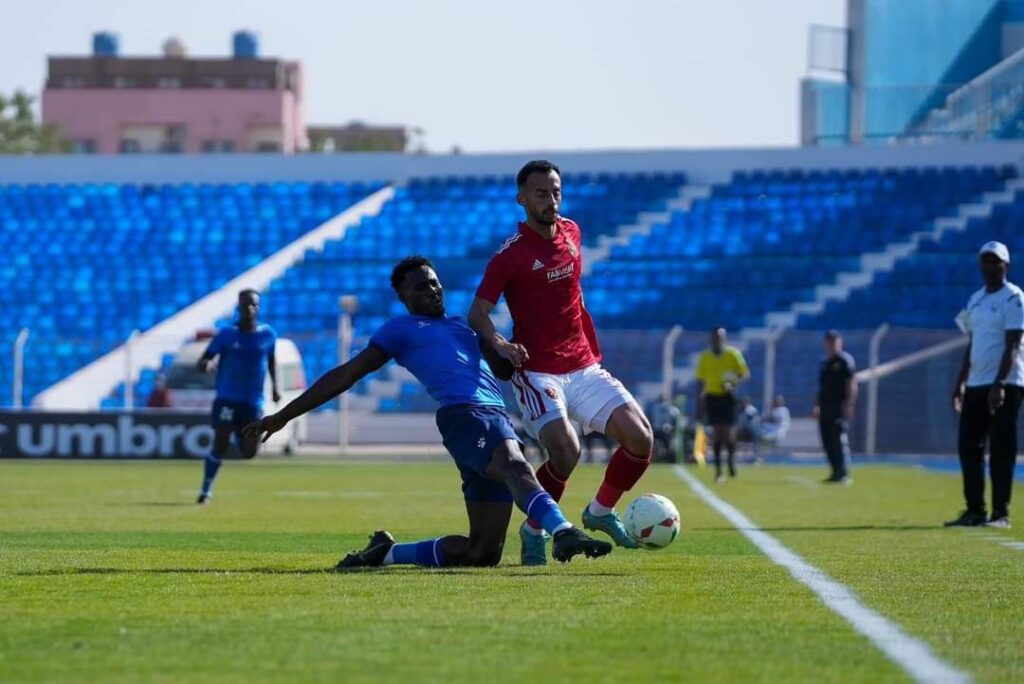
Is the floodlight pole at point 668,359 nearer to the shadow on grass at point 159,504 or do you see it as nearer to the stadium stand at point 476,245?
the stadium stand at point 476,245

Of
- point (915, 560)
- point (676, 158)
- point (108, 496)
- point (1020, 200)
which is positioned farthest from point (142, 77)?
point (915, 560)

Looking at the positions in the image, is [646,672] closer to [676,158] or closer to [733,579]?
[733,579]

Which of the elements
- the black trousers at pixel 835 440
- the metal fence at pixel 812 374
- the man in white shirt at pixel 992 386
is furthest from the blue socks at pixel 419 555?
the metal fence at pixel 812 374

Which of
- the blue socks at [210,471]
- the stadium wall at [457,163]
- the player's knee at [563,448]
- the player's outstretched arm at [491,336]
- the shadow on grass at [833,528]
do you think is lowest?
the blue socks at [210,471]

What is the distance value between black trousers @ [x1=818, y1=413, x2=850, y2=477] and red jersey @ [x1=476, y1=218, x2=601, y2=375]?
14.9 metres

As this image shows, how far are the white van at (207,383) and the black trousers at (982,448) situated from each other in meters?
20.0

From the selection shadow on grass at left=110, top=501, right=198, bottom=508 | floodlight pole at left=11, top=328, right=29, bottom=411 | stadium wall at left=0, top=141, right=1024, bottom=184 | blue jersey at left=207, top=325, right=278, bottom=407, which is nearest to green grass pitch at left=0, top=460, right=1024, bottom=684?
shadow on grass at left=110, top=501, right=198, bottom=508

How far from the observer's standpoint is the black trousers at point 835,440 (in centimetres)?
2494

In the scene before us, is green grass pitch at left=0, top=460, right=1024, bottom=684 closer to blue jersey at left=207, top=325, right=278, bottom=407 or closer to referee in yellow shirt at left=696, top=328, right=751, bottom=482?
blue jersey at left=207, top=325, right=278, bottom=407

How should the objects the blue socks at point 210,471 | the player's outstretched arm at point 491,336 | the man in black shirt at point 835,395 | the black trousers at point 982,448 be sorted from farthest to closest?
the man in black shirt at point 835,395
the blue socks at point 210,471
the black trousers at point 982,448
the player's outstretched arm at point 491,336

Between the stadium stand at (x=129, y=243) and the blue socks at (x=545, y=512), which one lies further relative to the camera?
the stadium stand at (x=129, y=243)

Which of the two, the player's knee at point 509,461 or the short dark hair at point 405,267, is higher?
the short dark hair at point 405,267

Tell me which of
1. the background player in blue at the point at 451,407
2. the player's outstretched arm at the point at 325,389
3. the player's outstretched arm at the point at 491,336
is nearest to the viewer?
the player's outstretched arm at the point at 325,389

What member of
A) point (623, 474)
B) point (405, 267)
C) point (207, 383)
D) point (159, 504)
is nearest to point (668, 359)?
point (207, 383)
